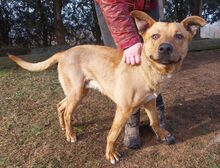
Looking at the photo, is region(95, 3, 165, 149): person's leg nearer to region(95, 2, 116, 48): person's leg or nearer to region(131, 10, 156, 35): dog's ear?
region(95, 2, 116, 48): person's leg

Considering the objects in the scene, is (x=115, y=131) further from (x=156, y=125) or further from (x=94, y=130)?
(x=94, y=130)

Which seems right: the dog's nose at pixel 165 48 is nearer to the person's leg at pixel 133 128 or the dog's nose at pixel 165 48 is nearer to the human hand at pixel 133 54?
the human hand at pixel 133 54

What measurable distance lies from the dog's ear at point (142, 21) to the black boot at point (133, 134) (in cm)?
112

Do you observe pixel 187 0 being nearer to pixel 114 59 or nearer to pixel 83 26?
pixel 83 26

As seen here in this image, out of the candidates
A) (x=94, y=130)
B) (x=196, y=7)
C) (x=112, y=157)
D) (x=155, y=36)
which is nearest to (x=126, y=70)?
(x=155, y=36)

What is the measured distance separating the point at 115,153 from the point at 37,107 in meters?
1.76

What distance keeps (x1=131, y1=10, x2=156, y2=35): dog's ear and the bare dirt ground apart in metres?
1.42

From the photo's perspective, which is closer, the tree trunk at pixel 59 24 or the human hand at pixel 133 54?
the human hand at pixel 133 54

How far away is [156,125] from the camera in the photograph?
176 inches

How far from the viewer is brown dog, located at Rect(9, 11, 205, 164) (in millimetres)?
3635

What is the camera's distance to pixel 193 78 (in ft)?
22.0

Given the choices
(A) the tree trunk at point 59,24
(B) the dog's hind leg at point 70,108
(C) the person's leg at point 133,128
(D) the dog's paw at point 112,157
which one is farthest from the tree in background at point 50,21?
(D) the dog's paw at point 112,157

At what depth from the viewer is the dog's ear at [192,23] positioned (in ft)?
12.4

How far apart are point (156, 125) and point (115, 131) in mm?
638
